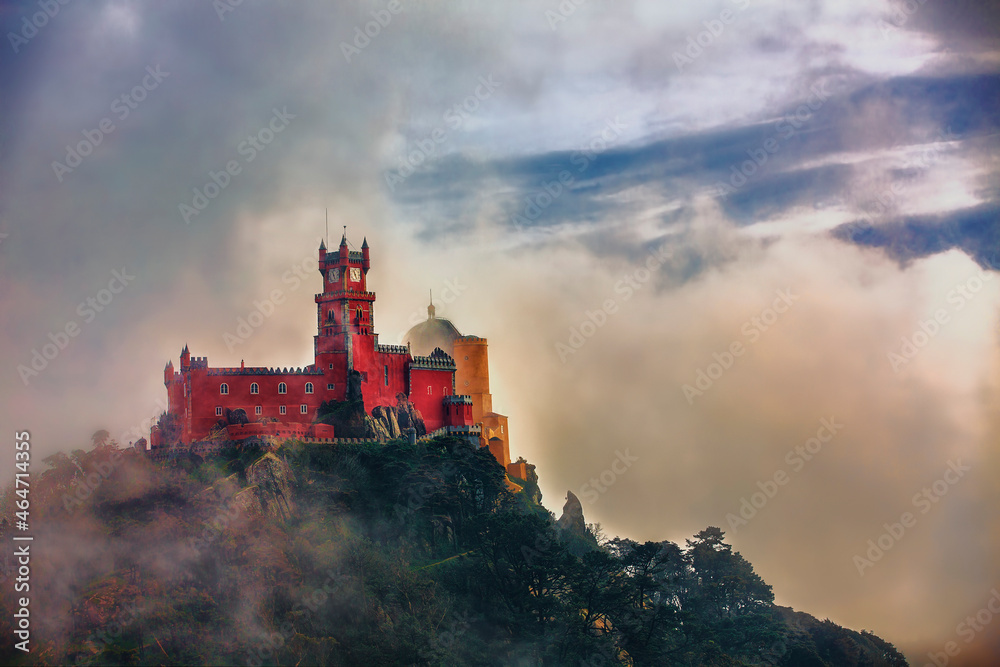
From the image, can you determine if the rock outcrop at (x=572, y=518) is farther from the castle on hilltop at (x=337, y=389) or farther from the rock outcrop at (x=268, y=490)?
the rock outcrop at (x=268, y=490)

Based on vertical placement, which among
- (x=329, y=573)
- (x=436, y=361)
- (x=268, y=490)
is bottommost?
(x=329, y=573)

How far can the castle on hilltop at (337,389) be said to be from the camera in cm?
9006

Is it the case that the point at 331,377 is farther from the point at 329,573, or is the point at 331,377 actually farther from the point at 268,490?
the point at 329,573

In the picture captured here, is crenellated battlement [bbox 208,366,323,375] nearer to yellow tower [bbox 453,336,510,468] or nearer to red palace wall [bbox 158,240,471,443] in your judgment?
red palace wall [bbox 158,240,471,443]

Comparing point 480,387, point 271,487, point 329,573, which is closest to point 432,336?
point 480,387

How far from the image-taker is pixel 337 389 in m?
94.8

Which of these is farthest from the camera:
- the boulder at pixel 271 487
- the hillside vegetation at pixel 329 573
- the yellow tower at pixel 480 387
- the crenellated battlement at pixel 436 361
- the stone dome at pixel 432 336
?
the stone dome at pixel 432 336

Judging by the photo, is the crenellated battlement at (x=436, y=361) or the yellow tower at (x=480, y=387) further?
the yellow tower at (x=480, y=387)

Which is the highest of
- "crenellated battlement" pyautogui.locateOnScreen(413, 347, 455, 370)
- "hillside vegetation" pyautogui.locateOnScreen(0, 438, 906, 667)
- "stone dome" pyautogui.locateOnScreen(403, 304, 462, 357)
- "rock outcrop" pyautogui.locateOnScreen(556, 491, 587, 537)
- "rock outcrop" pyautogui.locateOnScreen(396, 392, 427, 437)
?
"stone dome" pyautogui.locateOnScreen(403, 304, 462, 357)

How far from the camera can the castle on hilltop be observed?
3546 inches

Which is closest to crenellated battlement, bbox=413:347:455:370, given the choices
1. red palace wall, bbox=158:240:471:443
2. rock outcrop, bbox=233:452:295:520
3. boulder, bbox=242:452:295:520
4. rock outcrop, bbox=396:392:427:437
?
red palace wall, bbox=158:240:471:443

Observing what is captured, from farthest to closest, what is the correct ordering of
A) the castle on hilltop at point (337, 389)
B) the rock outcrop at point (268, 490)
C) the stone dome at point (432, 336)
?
1. the stone dome at point (432, 336)
2. the castle on hilltop at point (337, 389)
3. the rock outcrop at point (268, 490)

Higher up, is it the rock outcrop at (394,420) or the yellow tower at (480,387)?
the yellow tower at (480,387)

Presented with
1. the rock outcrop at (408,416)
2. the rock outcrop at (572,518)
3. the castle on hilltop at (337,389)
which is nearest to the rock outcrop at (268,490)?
the castle on hilltop at (337,389)
